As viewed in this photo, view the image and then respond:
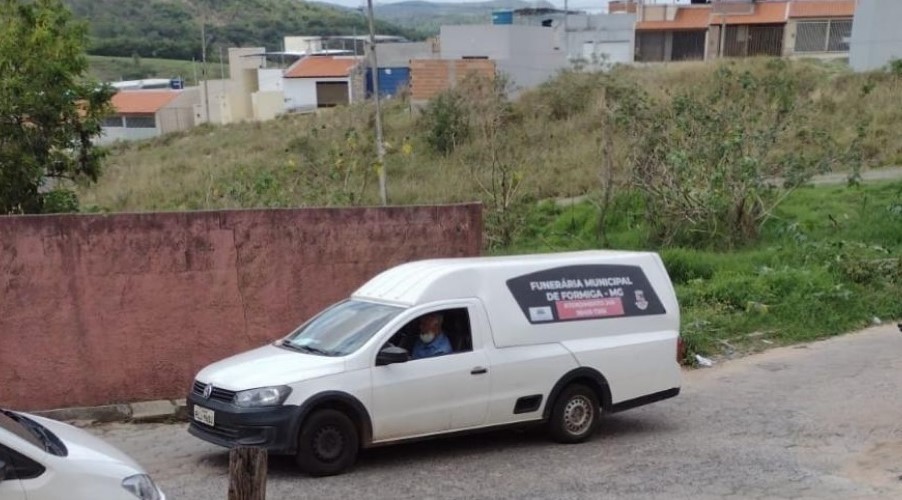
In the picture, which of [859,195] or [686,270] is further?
[859,195]

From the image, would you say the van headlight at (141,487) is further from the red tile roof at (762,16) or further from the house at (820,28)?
the red tile roof at (762,16)

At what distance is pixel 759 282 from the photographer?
13.8m

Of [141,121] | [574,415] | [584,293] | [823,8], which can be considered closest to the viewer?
[574,415]

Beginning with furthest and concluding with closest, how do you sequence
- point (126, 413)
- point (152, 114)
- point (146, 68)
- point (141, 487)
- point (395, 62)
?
point (146, 68), point (152, 114), point (395, 62), point (126, 413), point (141, 487)

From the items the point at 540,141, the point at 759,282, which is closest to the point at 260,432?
the point at 759,282

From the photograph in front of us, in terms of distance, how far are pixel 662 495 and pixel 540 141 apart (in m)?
22.0

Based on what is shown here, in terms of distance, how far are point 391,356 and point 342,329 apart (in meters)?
0.78

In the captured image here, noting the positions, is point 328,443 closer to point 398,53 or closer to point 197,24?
point 398,53

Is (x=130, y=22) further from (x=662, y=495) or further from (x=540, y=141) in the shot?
(x=662, y=495)

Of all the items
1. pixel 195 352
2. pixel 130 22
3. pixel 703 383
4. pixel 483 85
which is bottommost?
pixel 703 383

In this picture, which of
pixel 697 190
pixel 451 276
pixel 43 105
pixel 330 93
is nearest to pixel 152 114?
pixel 330 93

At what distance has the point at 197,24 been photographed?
106438 mm

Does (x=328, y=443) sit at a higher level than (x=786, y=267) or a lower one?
higher

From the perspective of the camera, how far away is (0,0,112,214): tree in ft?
40.4
